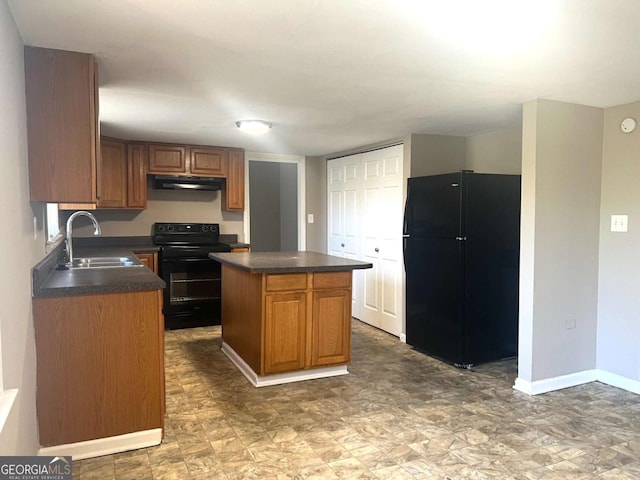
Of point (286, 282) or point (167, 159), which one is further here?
point (167, 159)

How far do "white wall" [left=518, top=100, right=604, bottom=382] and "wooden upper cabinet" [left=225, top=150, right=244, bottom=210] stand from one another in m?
3.37

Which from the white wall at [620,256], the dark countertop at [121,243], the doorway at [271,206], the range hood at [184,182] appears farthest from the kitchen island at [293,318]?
the doorway at [271,206]

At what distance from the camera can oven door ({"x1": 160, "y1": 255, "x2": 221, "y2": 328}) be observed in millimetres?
4953

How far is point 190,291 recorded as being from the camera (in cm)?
511

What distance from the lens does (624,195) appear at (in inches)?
129

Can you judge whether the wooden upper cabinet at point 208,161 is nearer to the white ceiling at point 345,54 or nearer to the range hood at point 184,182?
the range hood at point 184,182

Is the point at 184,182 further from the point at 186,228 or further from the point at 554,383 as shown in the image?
the point at 554,383

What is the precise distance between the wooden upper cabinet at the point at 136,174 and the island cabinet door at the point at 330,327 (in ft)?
8.92

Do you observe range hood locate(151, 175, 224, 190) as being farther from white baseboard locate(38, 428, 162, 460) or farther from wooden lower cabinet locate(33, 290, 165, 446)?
white baseboard locate(38, 428, 162, 460)

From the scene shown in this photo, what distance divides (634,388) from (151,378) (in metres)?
3.27

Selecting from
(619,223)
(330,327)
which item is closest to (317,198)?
(330,327)

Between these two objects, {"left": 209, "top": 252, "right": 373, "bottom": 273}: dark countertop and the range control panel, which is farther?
the range control panel

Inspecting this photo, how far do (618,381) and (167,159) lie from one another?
474cm

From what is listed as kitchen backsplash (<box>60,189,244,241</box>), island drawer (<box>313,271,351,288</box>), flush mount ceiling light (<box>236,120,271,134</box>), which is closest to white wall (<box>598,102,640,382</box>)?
island drawer (<box>313,271,351,288</box>)
